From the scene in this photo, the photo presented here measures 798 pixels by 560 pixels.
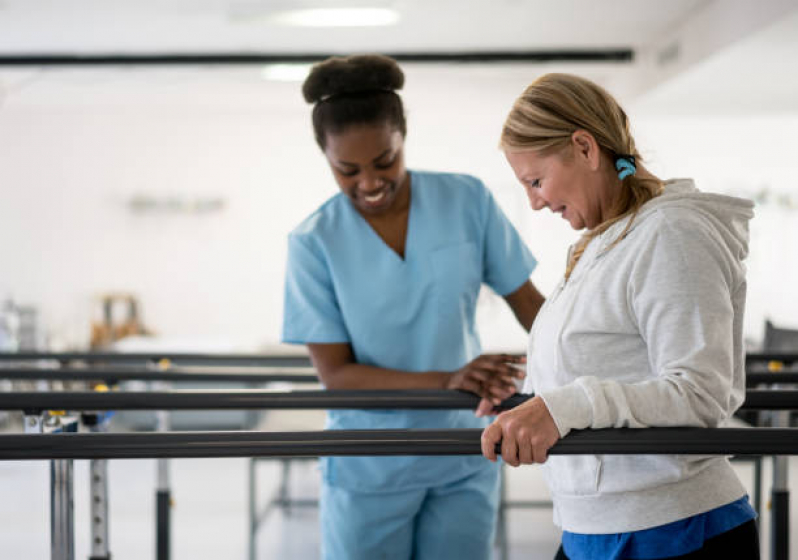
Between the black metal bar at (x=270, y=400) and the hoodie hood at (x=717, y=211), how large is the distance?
16.5 inches

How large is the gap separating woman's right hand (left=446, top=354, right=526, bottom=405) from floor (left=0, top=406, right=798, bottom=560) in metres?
1.96

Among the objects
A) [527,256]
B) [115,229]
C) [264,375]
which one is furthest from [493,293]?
[115,229]

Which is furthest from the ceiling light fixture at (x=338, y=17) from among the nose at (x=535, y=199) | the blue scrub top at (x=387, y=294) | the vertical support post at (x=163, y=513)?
the nose at (x=535, y=199)

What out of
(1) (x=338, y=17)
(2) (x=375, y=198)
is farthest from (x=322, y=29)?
(2) (x=375, y=198)

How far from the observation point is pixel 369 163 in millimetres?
1460

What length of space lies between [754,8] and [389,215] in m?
3.59

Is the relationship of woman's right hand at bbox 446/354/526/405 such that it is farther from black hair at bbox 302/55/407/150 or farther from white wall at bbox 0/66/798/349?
white wall at bbox 0/66/798/349

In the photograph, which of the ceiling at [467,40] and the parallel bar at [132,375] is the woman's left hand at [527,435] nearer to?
the parallel bar at [132,375]

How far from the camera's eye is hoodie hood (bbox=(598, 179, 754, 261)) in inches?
36.3

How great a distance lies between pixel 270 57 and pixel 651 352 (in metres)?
5.94

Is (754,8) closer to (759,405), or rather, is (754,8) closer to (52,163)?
(759,405)

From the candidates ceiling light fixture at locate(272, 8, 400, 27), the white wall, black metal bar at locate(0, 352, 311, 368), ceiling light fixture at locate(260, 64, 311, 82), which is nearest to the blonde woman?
black metal bar at locate(0, 352, 311, 368)

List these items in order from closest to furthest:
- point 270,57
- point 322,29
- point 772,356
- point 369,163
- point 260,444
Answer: point 260,444 → point 369,163 → point 772,356 → point 322,29 → point 270,57

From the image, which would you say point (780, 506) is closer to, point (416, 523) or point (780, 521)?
point (780, 521)
